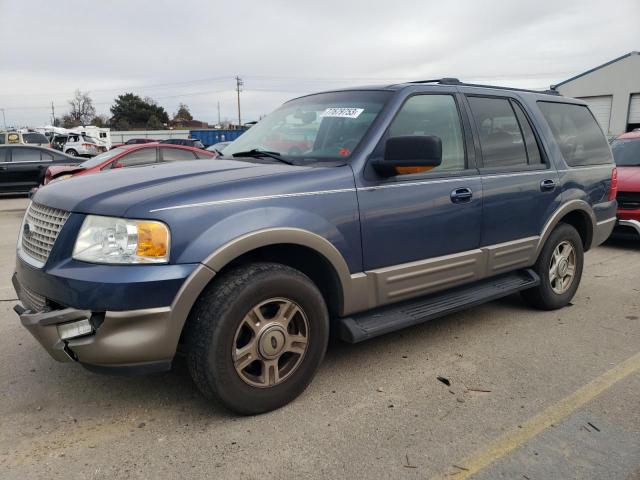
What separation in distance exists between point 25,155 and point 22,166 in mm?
318

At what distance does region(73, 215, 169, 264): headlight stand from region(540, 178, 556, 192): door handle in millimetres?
3148

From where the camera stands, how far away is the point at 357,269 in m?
3.19

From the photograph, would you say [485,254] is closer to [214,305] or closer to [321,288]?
[321,288]

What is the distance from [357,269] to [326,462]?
1.12m

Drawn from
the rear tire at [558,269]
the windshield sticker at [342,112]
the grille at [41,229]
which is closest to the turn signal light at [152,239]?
the grille at [41,229]

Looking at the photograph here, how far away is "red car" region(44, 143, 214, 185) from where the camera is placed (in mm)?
9586

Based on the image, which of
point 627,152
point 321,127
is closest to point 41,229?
point 321,127

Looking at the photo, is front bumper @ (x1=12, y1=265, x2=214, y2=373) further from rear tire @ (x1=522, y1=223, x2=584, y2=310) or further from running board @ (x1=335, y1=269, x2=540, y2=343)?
rear tire @ (x1=522, y1=223, x2=584, y2=310)

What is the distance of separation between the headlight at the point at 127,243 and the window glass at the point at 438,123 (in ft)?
5.65

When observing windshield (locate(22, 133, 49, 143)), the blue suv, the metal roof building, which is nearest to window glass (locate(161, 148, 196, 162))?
the blue suv

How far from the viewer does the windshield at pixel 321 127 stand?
11.3 feet

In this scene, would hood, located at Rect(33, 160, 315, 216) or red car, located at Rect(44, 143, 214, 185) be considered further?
red car, located at Rect(44, 143, 214, 185)

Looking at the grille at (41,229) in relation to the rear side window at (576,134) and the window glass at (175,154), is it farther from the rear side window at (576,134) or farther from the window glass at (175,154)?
the window glass at (175,154)

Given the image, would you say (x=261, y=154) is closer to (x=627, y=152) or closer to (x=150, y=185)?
(x=150, y=185)
